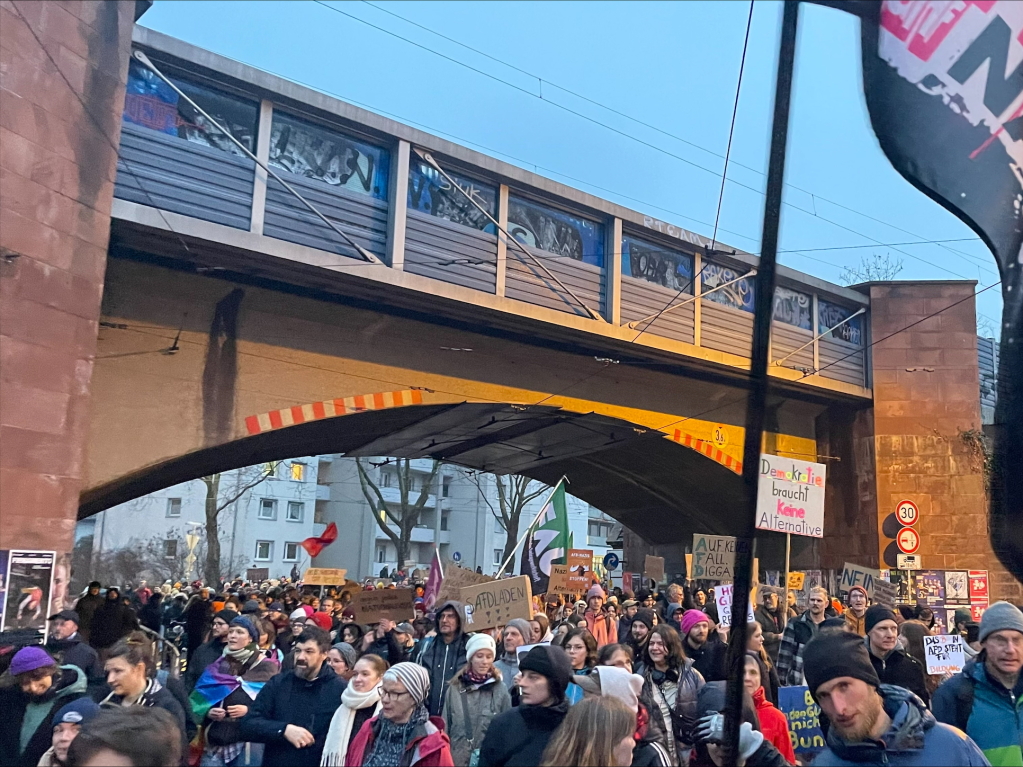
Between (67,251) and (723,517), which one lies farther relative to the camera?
(723,517)

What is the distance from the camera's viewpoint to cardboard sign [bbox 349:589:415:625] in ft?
44.8

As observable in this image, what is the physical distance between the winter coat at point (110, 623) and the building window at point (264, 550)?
54.2 m

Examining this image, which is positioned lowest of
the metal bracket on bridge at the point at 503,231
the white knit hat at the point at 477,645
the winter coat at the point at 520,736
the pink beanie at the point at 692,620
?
the winter coat at the point at 520,736

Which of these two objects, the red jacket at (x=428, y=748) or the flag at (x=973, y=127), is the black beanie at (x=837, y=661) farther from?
the red jacket at (x=428, y=748)

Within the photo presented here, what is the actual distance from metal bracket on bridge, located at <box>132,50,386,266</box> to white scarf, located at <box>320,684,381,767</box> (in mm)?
9275

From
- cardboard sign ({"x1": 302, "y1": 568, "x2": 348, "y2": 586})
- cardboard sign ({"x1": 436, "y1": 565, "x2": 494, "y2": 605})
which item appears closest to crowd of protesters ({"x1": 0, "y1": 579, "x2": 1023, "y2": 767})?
cardboard sign ({"x1": 436, "y1": 565, "x2": 494, "y2": 605})

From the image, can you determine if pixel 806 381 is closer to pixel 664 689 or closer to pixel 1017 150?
pixel 664 689

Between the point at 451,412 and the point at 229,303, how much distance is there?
4752 millimetres

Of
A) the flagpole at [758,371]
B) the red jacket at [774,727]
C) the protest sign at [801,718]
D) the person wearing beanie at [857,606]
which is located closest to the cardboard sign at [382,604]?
the person wearing beanie at [857,606]

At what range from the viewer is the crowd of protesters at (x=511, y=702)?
286cm

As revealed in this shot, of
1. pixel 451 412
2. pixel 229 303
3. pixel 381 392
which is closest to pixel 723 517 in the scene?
pixel 451 412

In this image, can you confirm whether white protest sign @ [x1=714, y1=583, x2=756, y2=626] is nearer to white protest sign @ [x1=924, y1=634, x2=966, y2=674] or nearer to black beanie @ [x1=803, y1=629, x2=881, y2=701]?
white protest sign @ [x1=924, y1=634, x2=966, y2=674]

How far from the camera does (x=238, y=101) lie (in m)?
13.3

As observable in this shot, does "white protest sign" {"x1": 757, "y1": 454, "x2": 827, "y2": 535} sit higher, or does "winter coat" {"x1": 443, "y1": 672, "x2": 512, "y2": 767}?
"white protest sign" {"x1": 757, "y1": 454, "x2": 827, "y2": 535}
